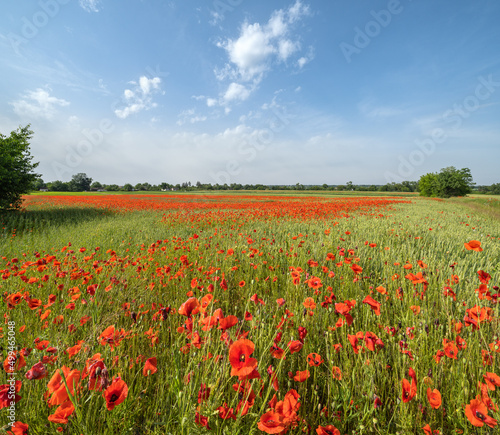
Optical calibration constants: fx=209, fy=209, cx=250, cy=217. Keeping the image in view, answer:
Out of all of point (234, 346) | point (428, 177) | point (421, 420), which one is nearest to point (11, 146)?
point (234, 346)

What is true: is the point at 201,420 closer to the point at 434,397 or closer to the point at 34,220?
the point at 434,397

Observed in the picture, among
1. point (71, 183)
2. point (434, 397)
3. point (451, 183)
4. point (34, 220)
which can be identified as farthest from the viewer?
point (71, 183)

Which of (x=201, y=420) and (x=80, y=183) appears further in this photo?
(x=80, y=183)

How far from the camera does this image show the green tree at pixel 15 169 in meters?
10.4

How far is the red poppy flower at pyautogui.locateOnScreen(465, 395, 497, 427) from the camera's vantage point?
2.77ft

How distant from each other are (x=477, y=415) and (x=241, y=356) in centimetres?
105

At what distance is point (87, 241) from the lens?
18.8 ft

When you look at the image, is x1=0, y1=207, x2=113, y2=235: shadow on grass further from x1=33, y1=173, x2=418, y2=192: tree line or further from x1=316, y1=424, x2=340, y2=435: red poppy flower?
x1=33, y1=173, x2=418, y2=192: tree line

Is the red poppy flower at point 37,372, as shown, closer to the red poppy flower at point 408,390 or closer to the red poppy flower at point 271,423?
the red poppy flower at point 271,423

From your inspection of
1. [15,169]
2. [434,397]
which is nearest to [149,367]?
[434,397]

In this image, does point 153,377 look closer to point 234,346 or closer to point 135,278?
point 234,346

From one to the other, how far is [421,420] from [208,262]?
10.8 ft

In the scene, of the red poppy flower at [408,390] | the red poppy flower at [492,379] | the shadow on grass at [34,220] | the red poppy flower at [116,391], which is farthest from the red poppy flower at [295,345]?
the shadow on grass at [34,220]

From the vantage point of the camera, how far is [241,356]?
0.88 m
